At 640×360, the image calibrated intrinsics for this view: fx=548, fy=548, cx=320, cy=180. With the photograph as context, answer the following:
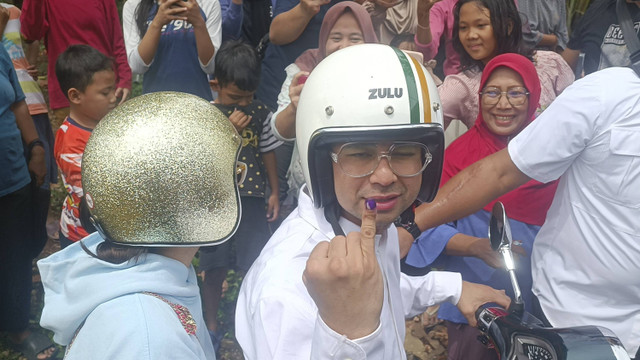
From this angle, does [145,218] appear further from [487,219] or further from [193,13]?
[193,13]

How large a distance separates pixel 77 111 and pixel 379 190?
2320 mm

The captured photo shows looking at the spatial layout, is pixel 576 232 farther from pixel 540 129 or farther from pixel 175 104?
pixel 175 104

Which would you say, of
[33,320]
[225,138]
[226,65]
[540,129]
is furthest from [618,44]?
[33,320]

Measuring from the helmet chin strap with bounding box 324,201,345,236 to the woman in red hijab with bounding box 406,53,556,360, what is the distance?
101 centimetres

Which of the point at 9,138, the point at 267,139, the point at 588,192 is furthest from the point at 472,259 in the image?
the point at 9,138

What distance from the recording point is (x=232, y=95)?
151 inches

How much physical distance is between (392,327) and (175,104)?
0.98 metres

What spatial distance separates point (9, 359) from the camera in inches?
150

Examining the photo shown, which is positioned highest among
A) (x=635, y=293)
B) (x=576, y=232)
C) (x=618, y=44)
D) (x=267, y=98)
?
(x=618, y=44)

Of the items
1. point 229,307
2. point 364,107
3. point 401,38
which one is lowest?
point 229,307

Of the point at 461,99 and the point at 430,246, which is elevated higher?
the point at 461,99

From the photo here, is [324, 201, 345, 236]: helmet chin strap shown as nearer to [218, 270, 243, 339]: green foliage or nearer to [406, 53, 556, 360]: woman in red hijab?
[406, 53, 556, 360]: woman in red hijab

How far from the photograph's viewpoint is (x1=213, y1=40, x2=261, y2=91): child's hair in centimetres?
377

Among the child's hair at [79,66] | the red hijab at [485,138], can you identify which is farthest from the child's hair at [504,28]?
the child's hair at [79,66]
